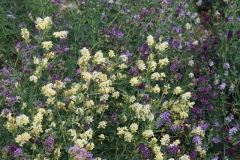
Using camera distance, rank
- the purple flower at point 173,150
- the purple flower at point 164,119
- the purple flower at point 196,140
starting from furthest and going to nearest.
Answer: the purple flower at point 196,140 → the purple flower at point 164,119 → the purple flower at point 173,150

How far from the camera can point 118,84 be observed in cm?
329

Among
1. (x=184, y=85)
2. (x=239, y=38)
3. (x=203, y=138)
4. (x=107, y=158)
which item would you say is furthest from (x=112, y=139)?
(x=239, y=38)

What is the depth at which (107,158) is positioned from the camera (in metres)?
3.07

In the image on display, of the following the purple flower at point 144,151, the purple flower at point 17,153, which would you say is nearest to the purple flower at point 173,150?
the purple flower at point 144,151

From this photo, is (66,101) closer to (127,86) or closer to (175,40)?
(127,86)

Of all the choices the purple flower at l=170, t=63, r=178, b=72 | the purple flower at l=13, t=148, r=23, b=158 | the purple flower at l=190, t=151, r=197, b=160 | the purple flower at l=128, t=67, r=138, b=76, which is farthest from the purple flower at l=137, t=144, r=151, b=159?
the purple flower at l=170, t=63, r=178, b=72

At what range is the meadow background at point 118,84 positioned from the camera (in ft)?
9.14

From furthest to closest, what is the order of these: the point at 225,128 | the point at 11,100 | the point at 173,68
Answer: the point at 173,68
the point at 225,128
the point at 11,100

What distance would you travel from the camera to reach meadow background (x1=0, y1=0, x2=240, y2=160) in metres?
2.79

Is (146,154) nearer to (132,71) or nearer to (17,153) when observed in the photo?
(132,71)

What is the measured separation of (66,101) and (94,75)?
0.25m

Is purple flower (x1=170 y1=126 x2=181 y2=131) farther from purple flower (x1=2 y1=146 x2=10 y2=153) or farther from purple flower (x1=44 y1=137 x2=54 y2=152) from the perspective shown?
purple flower (x1=2 y1=146 x2=10 y2=153)

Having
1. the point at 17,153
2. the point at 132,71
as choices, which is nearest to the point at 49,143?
the point at 17,153

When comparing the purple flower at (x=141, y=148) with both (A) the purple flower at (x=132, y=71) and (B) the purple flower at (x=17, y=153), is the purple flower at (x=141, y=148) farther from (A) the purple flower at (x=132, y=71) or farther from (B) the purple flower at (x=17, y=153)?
(B) the purple flower at (x=17, y=153)
